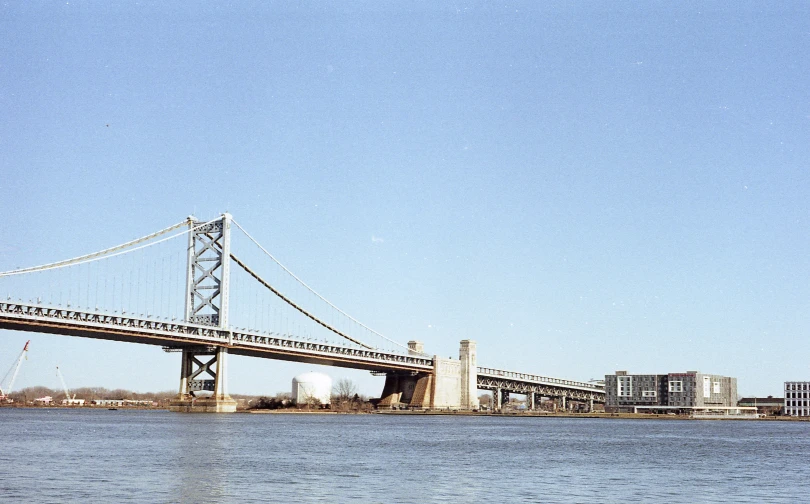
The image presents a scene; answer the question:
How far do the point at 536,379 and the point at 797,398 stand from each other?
42.3 m

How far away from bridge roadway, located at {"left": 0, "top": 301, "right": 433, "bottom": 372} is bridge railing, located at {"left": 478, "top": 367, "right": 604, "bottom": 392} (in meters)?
33.4

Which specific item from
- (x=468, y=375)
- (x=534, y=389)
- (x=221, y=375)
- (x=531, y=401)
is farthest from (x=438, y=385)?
(x=221, y=375)

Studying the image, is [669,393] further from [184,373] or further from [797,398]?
[184,373]

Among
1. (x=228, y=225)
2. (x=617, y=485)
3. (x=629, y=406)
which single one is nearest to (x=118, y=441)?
(x=617, y=485)

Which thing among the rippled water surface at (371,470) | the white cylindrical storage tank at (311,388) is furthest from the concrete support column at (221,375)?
the white cylindrical storage tank at (311,388)

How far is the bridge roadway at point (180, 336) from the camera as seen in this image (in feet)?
264

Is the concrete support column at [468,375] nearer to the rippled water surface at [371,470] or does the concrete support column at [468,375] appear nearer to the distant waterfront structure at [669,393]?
the distant waterfront structure at [669,393]

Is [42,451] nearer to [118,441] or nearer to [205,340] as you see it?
[118,441]

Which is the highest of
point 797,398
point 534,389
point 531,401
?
point 534,389

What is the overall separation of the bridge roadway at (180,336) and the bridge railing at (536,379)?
3343 cm

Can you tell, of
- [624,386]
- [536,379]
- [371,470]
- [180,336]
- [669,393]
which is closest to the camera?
[371,470]

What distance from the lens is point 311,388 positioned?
5974 inches

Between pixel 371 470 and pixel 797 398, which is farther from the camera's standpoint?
pixel 797 398

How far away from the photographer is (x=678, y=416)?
479 feet
